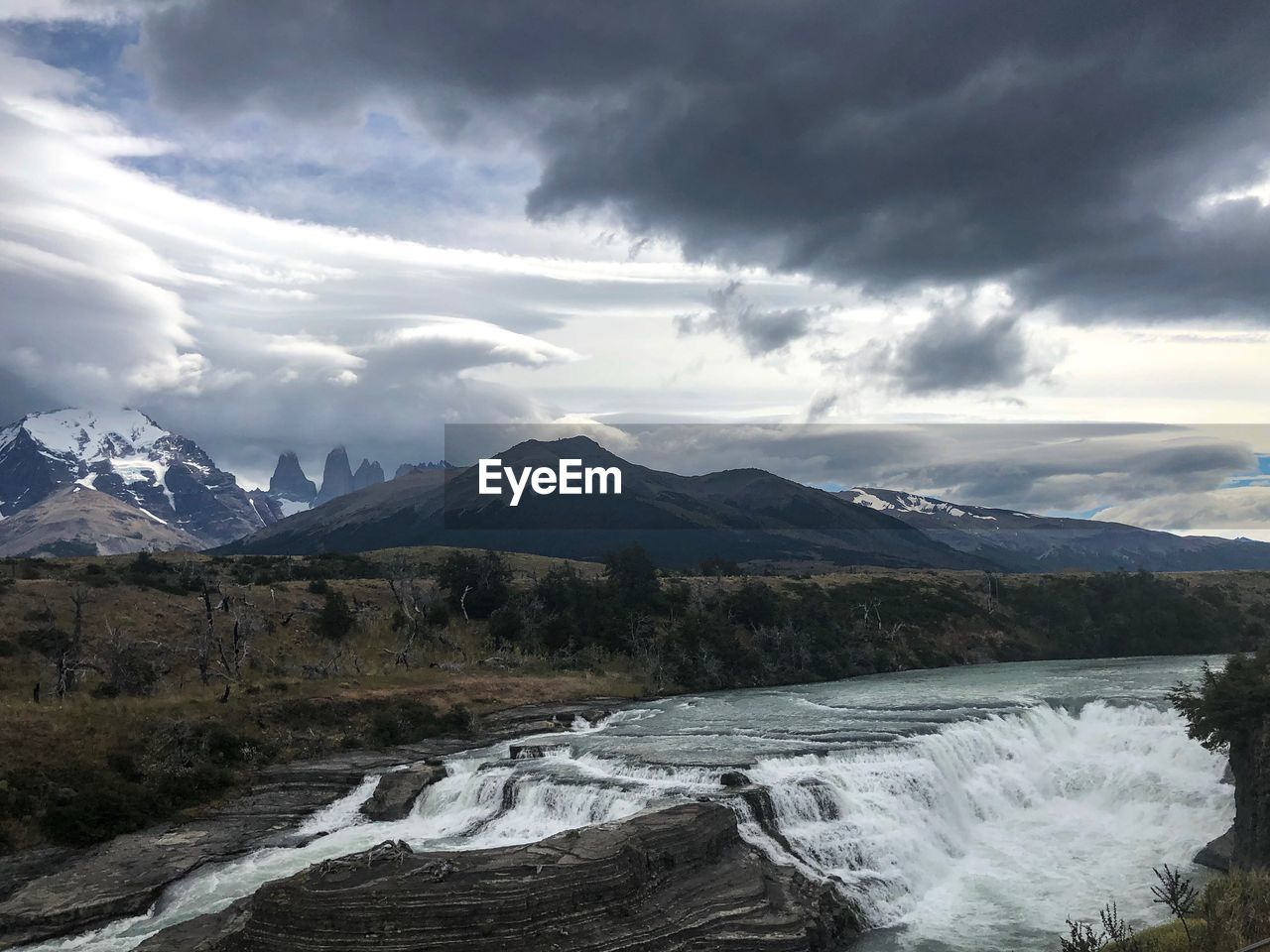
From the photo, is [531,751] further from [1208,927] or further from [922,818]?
[1208,927]

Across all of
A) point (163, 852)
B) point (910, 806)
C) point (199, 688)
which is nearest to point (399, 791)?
point (163, 852)

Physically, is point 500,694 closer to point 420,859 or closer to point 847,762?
point 847,762

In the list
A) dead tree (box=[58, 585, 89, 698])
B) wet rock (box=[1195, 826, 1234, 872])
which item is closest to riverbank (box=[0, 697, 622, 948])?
dead tree (box=[58, 585, 89, 698])

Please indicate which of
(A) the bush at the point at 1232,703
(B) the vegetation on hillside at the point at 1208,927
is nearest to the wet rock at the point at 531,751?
(A) the bush at the point at 1232,703

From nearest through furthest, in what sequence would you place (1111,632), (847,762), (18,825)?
(18,825) → (847,762) → (1111,632)

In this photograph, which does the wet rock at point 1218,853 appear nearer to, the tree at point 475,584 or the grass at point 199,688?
the grass at point 199,688

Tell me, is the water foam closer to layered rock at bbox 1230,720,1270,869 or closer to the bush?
layered rock at bbox 1230,720,1270,869

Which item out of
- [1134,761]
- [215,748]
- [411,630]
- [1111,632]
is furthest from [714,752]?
[1111,632]

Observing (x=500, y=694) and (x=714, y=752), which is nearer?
(x=714, y=752)
